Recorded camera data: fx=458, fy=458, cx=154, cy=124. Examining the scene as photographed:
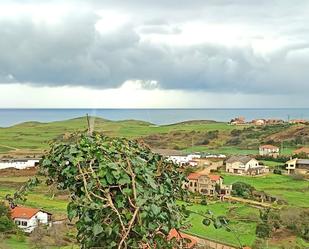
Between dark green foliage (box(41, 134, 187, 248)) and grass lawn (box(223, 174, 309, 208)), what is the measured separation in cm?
2243

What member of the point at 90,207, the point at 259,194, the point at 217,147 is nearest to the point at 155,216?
the point at 90,207

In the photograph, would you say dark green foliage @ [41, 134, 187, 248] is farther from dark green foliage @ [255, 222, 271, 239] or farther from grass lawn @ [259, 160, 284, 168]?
grass lawn @ [259, 160, 284, 168]

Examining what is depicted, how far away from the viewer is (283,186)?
96.7 ft

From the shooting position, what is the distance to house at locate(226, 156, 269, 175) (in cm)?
3416

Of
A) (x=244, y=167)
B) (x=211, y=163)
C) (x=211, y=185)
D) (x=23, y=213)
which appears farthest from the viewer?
(x=211, y=163)

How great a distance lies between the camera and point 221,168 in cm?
3684

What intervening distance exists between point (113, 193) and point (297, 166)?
3546cm

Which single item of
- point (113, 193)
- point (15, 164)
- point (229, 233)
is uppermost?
point (113, 193)

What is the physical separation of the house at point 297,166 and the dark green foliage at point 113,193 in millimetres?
33757

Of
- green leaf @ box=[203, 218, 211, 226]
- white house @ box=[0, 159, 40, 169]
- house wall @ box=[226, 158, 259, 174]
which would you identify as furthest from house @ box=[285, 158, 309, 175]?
green leaf @ box=[203, 218, 211, 226]

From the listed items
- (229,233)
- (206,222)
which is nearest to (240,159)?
(229,233)

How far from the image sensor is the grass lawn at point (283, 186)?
82.4 ft

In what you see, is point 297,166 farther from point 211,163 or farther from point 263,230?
point 263,230

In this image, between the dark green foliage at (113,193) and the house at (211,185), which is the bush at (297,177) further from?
the dark green foliage at (113,193)
